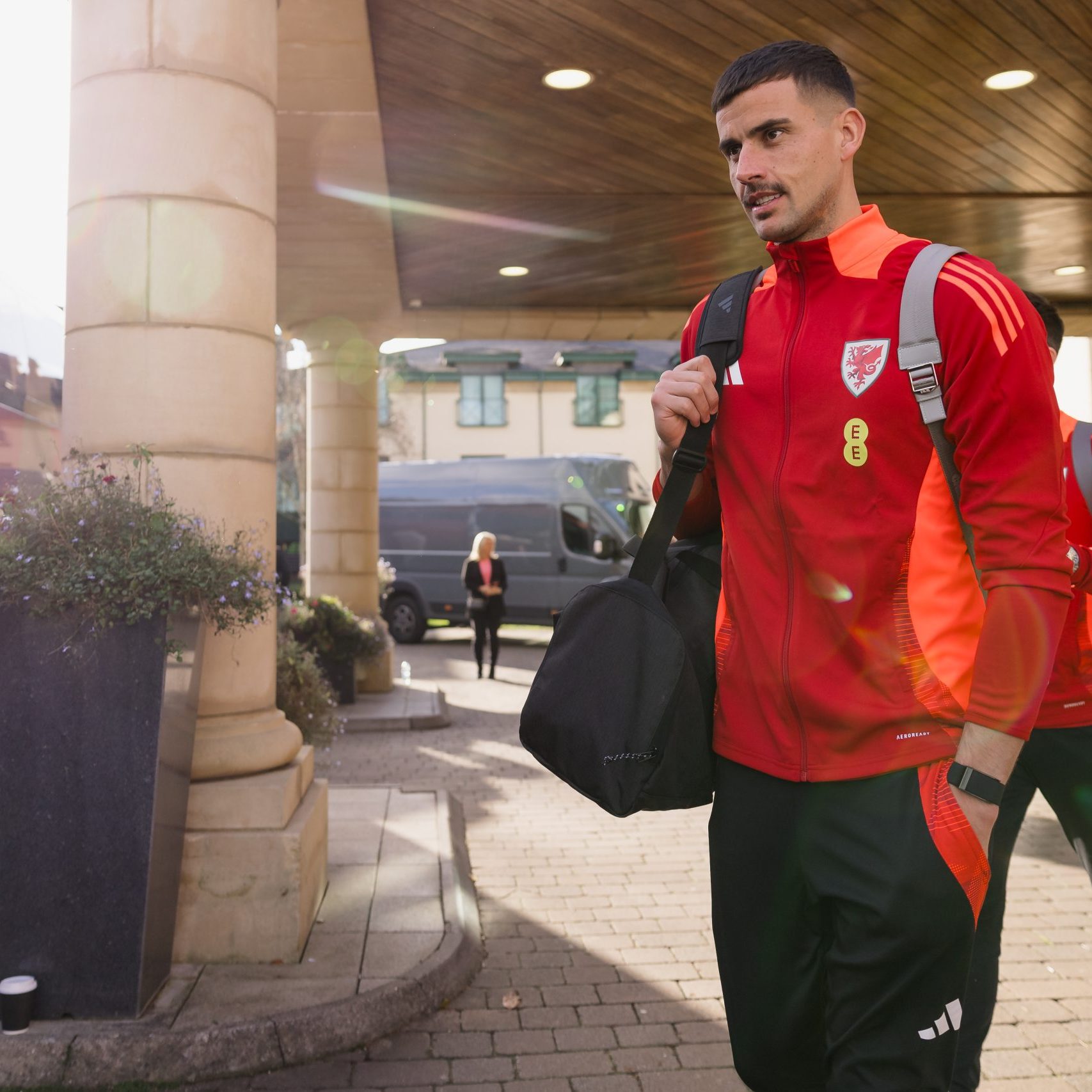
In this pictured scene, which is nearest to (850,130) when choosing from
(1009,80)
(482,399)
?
(1009,80)

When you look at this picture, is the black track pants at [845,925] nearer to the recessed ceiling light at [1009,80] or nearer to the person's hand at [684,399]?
the person's hand at [684,399]

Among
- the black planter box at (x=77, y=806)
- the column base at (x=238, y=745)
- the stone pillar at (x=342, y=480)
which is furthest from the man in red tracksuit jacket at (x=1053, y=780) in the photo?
the stone pillar at (x=342, y=480)

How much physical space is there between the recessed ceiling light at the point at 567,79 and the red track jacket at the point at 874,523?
4916 millimetres

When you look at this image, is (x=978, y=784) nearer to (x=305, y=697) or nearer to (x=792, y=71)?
(x=792, y=71)

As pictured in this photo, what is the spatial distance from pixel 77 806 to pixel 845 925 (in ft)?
8.38

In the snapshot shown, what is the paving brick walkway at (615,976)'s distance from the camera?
11.5ft

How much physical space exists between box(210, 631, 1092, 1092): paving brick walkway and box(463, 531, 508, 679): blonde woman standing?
7.41m

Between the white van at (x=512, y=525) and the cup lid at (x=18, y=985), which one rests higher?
the white van at (x=512, y=525)

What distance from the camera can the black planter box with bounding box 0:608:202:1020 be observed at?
3.46 m

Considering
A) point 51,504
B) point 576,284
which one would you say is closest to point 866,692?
point 51,504

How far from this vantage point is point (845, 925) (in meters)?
1.76

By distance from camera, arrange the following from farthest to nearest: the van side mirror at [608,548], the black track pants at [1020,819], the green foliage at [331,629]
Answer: the van side mirror at [608,548]
the green foliage at [331,629]
the black track pants at [1020,819]

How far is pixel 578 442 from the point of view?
132ft

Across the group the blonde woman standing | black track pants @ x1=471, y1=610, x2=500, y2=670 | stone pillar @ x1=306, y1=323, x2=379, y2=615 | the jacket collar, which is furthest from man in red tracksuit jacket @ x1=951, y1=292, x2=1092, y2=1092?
black track pants @ x1=471, y1=610, x2=500, y2=670
